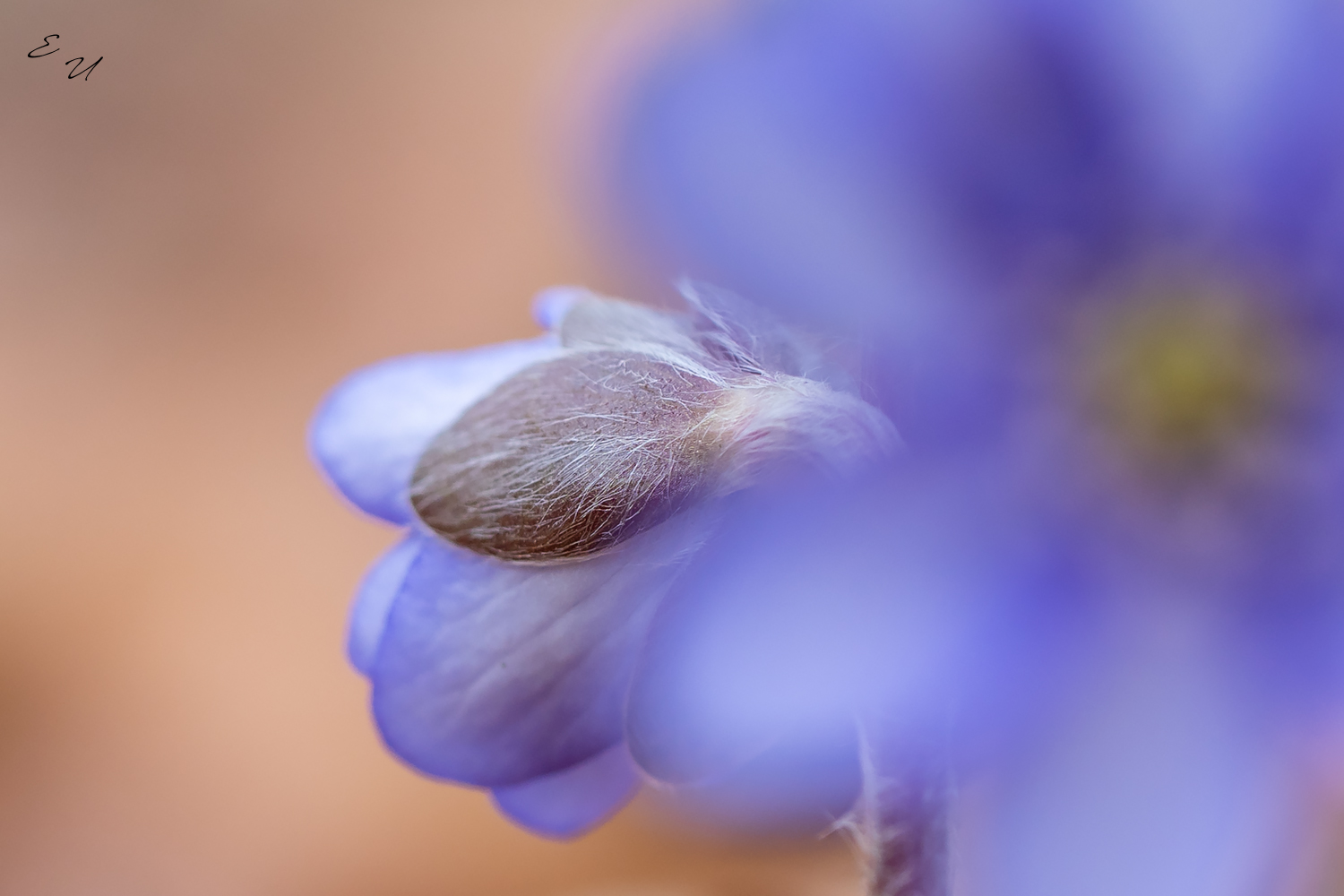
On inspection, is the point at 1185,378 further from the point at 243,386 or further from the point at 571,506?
the point at 243,386

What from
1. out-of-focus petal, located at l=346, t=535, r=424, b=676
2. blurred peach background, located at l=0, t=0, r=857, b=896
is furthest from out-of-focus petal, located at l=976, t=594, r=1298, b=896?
blurred peach background, located at l=0, t=0, r=857, b=896

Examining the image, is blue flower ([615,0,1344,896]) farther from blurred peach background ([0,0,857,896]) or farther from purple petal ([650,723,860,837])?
blurred peach background ([0,0,857,896])

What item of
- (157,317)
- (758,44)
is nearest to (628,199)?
(758,44)

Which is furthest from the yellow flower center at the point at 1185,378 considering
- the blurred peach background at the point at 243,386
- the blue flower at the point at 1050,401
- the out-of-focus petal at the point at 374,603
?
the blurred peach background at the point at 243,386

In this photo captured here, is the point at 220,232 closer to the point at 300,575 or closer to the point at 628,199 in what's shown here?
the point at 300,575

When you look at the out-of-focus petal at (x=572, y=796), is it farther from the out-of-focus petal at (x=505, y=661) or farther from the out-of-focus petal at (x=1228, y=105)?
the out-of-focus petal at (x=1228, y=105)

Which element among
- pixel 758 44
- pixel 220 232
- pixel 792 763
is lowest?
pixel 792 763

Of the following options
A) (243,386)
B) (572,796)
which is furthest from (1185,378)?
(243,386)
